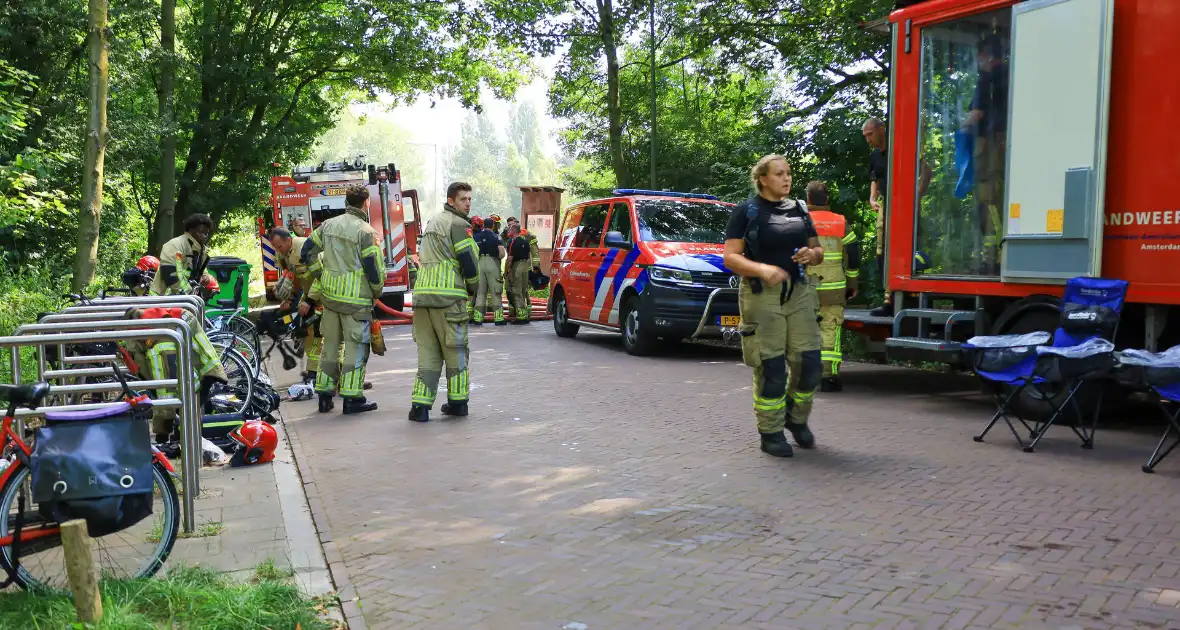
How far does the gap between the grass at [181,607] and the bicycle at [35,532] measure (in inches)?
3.8

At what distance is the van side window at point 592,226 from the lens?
14.2m

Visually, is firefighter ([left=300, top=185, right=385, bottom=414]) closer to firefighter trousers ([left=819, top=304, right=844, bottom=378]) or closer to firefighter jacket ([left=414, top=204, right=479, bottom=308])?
firefighter jacket ([left=414, top=204, right=479, bottom=308])

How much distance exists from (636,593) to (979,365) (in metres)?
4.25

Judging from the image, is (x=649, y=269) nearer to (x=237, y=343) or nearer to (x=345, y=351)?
(x=345, y=351)

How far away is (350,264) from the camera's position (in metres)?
9.33

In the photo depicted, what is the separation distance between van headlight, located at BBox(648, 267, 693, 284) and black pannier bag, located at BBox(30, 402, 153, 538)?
8804 mm

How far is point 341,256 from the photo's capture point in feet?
30.5

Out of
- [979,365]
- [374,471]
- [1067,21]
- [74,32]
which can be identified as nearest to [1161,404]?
[979,365]

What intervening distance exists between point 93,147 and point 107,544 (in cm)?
931

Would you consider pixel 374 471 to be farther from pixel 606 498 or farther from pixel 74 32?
pixel 74 32

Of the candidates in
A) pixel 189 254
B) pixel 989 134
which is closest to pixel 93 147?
pixel 189 254

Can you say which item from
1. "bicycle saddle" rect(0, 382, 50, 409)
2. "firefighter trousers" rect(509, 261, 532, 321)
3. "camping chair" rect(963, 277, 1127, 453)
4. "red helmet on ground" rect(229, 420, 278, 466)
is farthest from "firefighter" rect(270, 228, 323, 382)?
"firefighter trousers" rect(509, 261, 532, 321)

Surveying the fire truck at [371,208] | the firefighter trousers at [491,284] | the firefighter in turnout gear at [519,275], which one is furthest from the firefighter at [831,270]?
the fire truck at [371,208]

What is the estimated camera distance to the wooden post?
3.67 m
